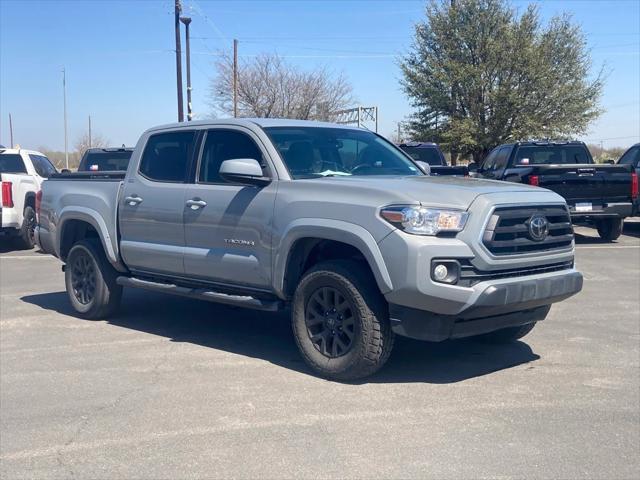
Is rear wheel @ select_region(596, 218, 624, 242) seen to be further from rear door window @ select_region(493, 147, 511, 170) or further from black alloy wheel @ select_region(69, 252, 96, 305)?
black alloy wheel @ select_region(69, 252, 96, 305)

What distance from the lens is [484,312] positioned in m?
5.37

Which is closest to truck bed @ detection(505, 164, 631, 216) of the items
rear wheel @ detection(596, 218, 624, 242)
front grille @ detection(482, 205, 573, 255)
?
rear wheel @ detection(596, 218, 624, 242)

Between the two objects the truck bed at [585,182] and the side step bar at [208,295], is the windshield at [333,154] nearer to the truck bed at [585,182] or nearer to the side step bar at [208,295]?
the side step bar at [208,295]

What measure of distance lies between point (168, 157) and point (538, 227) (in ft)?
11.8

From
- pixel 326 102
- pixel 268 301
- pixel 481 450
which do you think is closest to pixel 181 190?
pixel 268 301

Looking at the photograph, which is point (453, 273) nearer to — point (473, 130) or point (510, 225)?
point (510, 225)

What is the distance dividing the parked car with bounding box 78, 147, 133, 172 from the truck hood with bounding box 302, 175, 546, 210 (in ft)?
35.0

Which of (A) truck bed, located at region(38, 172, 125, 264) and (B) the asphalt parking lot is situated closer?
(B) the asphalt parking lot

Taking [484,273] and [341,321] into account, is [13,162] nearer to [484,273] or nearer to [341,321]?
[341,321]

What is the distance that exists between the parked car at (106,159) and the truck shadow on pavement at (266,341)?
673 centimetres

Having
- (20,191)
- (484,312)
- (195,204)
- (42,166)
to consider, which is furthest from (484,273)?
(42,166)

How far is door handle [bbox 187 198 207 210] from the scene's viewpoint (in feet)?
22.0

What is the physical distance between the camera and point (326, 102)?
40500 mm

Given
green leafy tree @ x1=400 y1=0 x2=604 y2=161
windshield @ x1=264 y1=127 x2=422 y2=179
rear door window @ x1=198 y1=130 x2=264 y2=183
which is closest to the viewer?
windshield @ x1=264 y1=127 x2=422 y2=179
